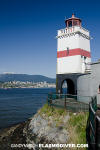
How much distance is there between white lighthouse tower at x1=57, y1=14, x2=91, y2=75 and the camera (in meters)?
20.4

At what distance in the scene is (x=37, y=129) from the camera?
13.8 meters

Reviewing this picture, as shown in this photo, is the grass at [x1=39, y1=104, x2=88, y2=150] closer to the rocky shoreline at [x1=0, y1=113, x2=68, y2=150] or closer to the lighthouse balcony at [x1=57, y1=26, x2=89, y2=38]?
the rocky shoreline at [x1=0, y1=113, x2=68, y2=150]

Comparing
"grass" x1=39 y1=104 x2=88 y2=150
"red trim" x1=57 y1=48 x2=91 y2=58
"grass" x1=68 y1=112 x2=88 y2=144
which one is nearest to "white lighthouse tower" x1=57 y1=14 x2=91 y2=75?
"red trim" x1=57 y1=48 x2=91 y2=58

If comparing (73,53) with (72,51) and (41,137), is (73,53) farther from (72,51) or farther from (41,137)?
(41,137)

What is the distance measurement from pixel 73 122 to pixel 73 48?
11.8 metres

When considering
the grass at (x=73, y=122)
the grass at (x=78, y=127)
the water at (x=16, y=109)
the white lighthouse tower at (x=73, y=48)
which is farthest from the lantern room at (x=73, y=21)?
the water at (x=16, y=109)

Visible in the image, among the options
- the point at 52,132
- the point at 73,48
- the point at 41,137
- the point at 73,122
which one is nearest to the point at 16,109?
the point at 73,48

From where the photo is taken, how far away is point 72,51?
2078 cm

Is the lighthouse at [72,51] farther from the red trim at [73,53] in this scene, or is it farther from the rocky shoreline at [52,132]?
the rocky shoreline at [52,132]

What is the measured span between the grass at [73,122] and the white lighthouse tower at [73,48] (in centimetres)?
819

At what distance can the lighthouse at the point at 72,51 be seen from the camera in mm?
20359

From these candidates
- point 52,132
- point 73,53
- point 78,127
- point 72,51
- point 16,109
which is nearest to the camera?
point 78,127

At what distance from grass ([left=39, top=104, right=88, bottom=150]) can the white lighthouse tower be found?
8188 mm

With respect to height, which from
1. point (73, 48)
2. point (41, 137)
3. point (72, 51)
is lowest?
point (41, 137)
